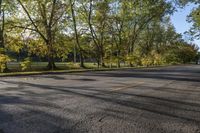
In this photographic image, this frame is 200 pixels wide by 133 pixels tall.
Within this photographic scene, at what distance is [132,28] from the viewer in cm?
6850

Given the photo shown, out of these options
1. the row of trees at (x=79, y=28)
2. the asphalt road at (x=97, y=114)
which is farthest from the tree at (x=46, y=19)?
the asphalt road at (x=97, y=114)

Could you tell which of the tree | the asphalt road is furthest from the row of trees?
the asphalt road

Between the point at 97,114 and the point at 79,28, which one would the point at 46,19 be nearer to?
the point at 79,28

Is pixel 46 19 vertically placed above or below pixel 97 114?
above

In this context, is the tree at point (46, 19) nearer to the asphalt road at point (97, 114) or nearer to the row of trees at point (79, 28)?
the row of trees at point (79, 28)

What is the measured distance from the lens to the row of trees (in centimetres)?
4000

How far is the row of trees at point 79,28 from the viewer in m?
40.0

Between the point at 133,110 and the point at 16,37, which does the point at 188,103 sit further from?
the point at 16,37

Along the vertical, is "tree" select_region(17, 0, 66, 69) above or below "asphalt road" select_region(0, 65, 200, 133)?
above

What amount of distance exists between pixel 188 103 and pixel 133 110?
250 centimetres

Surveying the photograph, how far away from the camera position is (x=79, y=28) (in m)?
53.8

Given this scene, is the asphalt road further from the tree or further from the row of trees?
the tree

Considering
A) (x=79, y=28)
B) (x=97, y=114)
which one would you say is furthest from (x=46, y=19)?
(x=97, y=114)

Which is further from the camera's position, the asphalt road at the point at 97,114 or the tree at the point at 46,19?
the tree at the point at 46,19
